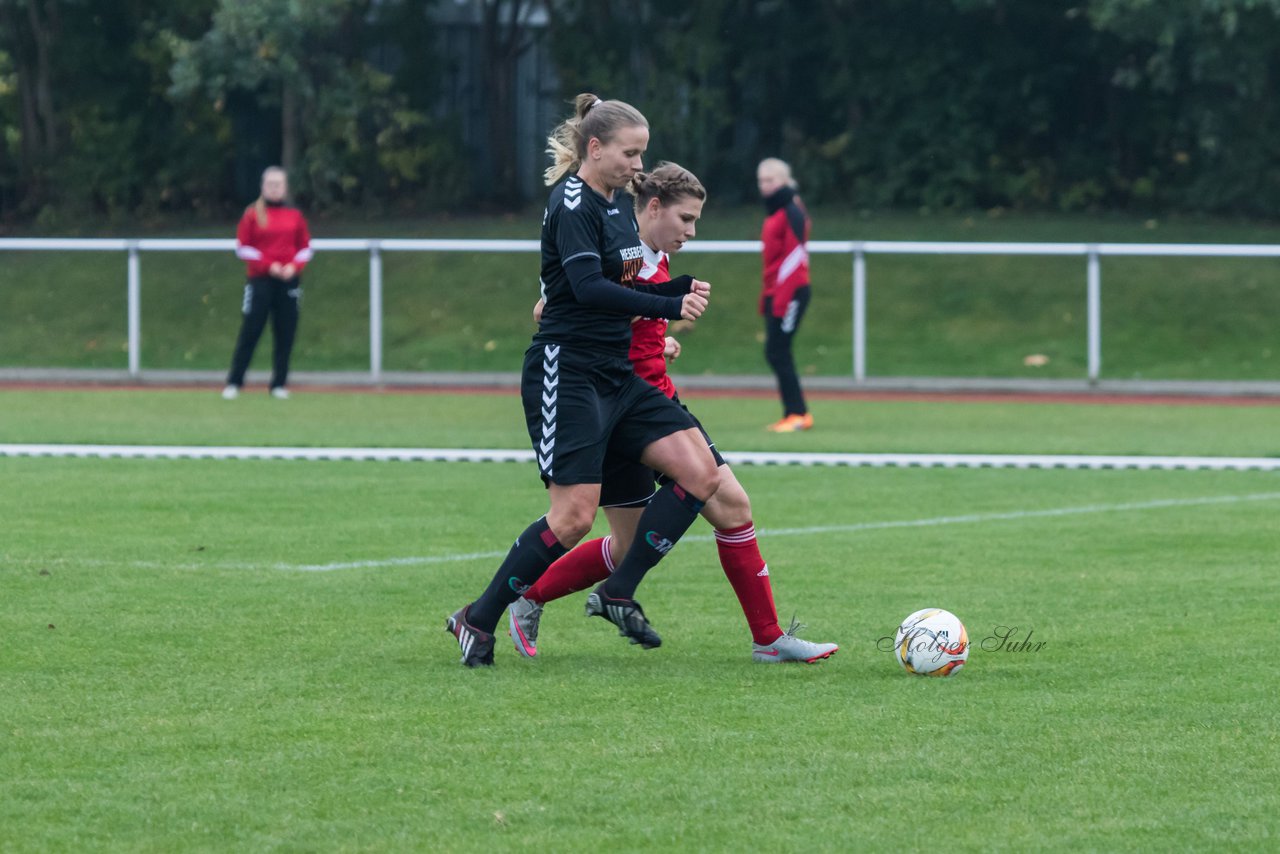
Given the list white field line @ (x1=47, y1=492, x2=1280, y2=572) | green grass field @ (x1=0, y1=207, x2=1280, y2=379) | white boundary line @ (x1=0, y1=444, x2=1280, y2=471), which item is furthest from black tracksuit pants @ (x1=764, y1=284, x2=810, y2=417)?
green grass field @ (x1=0, y1=207, x2=1280, y2=379)

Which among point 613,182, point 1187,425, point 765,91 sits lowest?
point 1187,425

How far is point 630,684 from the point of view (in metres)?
6.34

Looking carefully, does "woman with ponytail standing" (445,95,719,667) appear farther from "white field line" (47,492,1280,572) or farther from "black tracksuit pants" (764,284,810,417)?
"black tracksuit pants" (764,284,810,417)

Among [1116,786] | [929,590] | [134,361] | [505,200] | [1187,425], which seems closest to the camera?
[1116,786]

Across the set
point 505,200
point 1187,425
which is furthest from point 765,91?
point 1187,425

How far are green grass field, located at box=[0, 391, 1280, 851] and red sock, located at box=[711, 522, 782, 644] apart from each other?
174 millimetres

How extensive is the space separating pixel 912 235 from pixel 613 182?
23.0m

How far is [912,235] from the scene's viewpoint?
2916cm

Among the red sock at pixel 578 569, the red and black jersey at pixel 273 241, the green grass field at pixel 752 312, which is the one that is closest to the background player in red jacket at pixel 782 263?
the red and black jersey at pixel 273 241

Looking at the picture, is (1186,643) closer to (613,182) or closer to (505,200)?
(613,182)

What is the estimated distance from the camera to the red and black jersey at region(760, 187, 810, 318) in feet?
51.3

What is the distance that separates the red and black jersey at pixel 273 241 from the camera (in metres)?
18.8

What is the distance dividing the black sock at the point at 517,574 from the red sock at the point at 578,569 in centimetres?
31

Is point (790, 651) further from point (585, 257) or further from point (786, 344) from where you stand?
point (786, 344)
